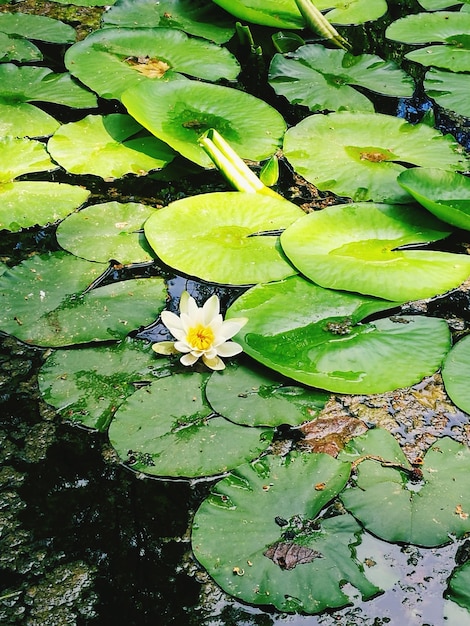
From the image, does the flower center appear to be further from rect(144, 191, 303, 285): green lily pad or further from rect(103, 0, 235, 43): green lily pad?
rect(103, 0, 235, 43): green lily pad

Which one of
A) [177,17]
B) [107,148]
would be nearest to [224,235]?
[107,148]

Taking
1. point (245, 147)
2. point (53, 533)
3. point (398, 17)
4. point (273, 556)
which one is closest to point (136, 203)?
point (245, 147)

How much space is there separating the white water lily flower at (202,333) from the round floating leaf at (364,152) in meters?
0.93

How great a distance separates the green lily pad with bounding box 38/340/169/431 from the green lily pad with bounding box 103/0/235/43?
2.39 m

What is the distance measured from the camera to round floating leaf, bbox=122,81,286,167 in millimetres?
2857

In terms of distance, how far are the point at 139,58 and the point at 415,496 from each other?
8.80 ft

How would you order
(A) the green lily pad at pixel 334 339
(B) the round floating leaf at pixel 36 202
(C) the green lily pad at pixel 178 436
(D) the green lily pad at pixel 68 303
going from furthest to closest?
(B) the round floating leaf at pixel 36 202, (D) the green lily pad at pixel 68 303, (A) the green lily pad at pixel 334 339, (C) the green lily pad at pixel 178 436

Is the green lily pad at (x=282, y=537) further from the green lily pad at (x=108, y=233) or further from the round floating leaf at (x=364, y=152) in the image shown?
the round floating leaf at (x=364, y=152)

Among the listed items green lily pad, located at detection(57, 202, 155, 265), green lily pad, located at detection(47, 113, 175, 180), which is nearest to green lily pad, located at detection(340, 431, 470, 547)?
green lily pad, located at detection(57, 202, 155, 265)

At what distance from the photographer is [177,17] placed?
391cm

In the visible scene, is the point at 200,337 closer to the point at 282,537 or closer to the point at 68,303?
the point at 68,303

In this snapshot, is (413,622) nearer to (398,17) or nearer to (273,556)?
(273,556)

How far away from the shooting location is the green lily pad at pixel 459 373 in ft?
6.25

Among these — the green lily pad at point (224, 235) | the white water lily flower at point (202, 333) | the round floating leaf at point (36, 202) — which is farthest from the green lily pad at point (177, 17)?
the white water lily flower at point (202, 333)
